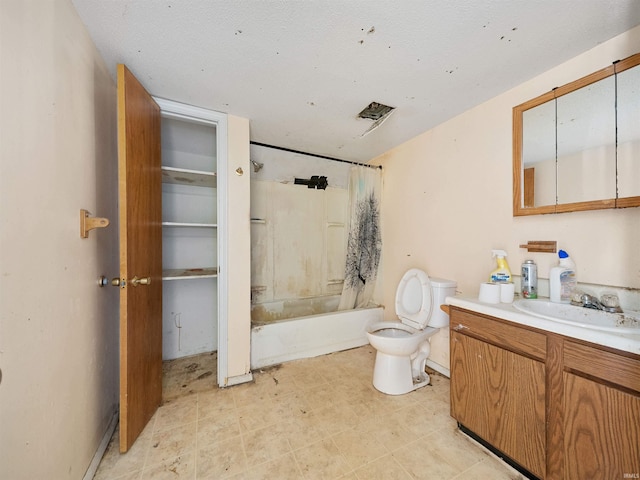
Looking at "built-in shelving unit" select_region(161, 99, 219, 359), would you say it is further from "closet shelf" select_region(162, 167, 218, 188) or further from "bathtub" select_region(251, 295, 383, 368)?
"bathtub" select_region(251, 295, 383, 368)

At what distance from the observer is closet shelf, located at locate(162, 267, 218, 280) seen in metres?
1.89

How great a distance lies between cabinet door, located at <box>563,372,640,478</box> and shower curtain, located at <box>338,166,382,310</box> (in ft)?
5.79

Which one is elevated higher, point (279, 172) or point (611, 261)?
point (279, 172)

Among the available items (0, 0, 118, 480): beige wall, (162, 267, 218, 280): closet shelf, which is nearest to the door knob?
(0, 0, 118, 480): beige wall

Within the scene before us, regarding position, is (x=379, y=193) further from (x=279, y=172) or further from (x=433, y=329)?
(x=433, y=329)

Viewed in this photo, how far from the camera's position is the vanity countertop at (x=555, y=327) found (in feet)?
2.66

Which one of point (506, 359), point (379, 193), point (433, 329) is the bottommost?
point (433, 329)

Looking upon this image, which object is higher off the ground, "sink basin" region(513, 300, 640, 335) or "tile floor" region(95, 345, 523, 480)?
"sink basin" region(513, 300, 640, 335)

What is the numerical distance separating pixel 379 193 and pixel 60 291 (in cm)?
255

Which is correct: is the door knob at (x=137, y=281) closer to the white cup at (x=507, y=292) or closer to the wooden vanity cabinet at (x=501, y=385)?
the wooden vanity cabinet at (x=501, y=385)

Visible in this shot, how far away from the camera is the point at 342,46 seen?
3.91 ft

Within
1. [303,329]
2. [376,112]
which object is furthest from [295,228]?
[376,112]

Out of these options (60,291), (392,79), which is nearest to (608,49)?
(392,79)

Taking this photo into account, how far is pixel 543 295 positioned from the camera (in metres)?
1.40
